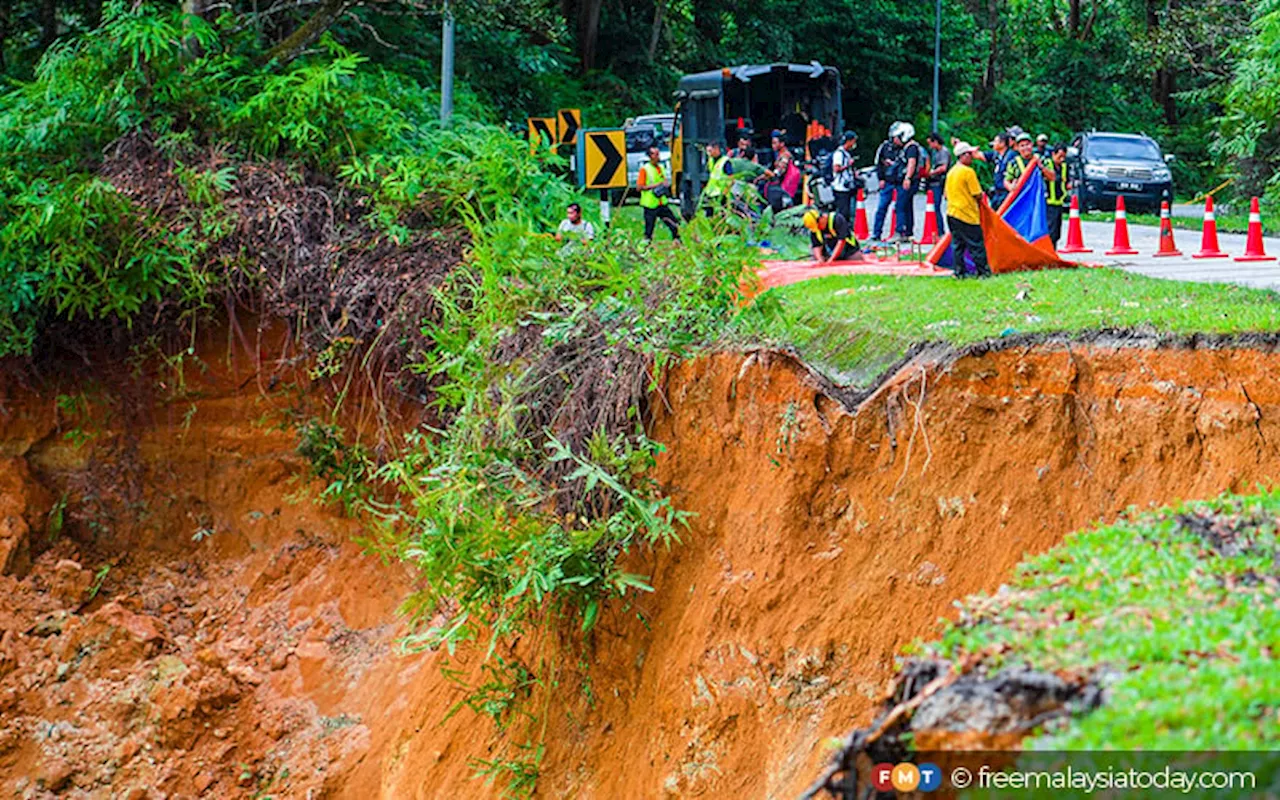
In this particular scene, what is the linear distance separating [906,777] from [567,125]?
14.2 m

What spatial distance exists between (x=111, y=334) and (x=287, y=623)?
10.0ft

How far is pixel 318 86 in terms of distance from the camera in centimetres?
1275

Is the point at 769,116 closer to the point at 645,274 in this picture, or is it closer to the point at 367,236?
the point at 367,236

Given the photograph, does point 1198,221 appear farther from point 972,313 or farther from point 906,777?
point 906,777

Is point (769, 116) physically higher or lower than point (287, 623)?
higher

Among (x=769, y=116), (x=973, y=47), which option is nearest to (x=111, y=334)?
(x=769, y=116)

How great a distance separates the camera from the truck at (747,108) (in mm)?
23455

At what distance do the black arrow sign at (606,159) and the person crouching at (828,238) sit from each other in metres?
1.96

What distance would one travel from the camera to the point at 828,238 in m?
14.9

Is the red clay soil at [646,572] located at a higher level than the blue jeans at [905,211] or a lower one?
lower

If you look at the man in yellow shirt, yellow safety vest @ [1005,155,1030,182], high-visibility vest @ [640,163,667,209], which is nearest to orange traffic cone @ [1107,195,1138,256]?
yellow safety vest @ [1005,155,1030,182]

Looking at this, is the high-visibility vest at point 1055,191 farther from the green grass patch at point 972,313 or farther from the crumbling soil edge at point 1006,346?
the crumbling soil edge at point 1006,346

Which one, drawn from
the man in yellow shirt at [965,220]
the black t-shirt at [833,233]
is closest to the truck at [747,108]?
the black t-shirt at [833,233]

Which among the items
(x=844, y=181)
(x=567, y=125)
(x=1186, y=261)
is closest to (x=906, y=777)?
(x=1186, y=261)
